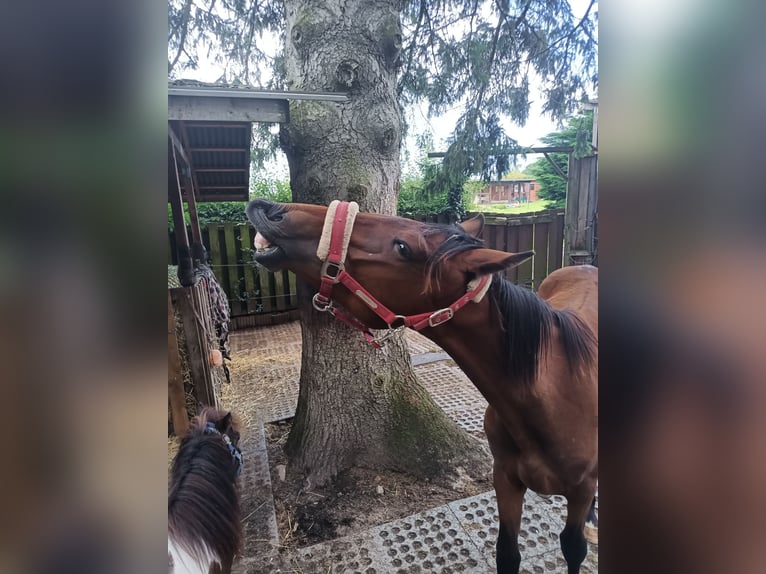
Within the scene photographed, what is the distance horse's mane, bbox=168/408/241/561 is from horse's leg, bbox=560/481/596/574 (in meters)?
1.33

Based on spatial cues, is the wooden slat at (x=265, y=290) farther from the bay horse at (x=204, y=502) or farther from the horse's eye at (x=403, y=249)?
the horse's eye at (x=403, y=249)

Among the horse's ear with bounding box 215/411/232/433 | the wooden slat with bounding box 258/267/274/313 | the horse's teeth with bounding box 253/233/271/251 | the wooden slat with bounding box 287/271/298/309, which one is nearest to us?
the horse's teeth with bounding box 253/233/271/251

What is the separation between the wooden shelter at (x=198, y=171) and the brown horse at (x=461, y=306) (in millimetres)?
634

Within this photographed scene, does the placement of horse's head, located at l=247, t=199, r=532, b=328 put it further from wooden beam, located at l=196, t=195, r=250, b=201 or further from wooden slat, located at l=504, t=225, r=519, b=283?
wooden slat, located at l=504, t=225, r=519, b=283

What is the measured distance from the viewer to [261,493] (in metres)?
2.55

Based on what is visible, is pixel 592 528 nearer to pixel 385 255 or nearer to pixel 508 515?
pixel 508 515

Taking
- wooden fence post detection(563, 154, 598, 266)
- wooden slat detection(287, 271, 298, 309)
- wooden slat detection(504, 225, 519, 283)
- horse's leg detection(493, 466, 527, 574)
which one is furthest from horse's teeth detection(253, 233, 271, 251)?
wooden slat detection(504, 225, 519, 283)

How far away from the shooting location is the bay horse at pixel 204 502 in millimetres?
1242

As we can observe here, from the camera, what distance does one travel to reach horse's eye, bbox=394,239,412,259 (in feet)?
4.49

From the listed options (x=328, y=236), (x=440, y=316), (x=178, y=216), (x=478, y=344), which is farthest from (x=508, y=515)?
(x=178, y=216)

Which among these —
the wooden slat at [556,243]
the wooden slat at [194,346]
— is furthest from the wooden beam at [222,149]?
the wooden slat at [556,243]
